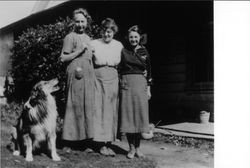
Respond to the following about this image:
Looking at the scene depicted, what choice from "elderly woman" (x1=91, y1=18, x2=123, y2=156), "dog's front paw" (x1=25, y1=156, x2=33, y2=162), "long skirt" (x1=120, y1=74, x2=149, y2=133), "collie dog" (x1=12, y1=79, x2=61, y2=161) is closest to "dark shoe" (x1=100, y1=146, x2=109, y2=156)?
"elderly woman" (x1=91, y1=18, x2=123, y2=156)

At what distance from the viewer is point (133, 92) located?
3.22 metres

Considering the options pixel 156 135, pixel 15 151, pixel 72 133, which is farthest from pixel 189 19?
pixel 15 151

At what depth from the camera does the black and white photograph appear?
10.3 ft

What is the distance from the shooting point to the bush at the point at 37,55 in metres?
4.02

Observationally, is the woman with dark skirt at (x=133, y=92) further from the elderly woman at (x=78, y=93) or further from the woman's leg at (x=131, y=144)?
the elderly woman at (x=78, y=93)

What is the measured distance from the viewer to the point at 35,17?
15.6 ft

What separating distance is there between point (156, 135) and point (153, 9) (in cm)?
186

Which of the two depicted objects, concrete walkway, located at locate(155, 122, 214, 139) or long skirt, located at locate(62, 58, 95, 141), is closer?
long skirt, located at locate(62, 58, 95, 141)

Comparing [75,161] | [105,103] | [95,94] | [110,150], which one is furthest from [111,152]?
[95,94]

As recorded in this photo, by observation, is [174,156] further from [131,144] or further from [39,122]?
[39,122]

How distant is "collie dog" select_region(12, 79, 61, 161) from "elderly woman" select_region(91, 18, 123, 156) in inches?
16.2

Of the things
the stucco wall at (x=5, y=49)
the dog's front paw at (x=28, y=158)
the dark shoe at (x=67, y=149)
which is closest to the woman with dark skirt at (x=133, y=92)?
the dark shoe at (x=67, y=149)

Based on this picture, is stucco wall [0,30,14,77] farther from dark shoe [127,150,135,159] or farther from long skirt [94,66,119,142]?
dark shoe [127,150,135,159]
